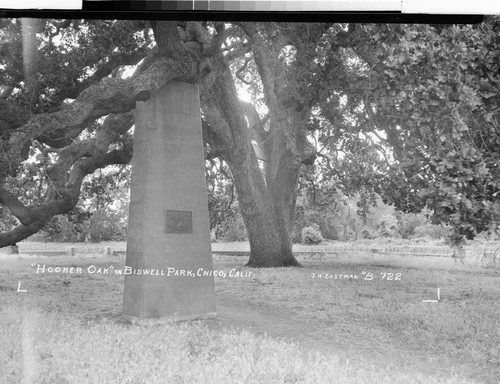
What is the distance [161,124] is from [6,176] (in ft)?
4.44

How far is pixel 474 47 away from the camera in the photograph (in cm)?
396

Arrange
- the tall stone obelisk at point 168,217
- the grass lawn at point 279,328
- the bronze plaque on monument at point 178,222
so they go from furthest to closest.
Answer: the bronze plaque on monument at point 178,222
the tall stone obelisk at point 168,217
the grass lawn at point 279,328

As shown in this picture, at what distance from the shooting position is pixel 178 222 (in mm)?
4219

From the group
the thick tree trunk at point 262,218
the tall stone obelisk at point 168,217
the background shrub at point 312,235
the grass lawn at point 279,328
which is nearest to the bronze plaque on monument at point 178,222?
the tall stone obelisk at point 168,217

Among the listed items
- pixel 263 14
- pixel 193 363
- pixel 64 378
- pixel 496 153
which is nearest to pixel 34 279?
pixel 64 378

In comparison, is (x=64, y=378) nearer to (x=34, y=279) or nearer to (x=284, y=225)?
(x=34, y=279)

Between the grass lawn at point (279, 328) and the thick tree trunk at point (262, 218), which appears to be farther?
the thick tree trunk at point (262, 218)

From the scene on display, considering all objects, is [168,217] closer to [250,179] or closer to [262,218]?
[262,218]

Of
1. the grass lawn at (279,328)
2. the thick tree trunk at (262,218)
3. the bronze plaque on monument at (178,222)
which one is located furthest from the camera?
the thick tree trunk at (262,218)

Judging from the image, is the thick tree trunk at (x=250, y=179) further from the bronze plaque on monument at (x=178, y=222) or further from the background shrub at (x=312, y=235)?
the bronze plaque on monument at (x=178, y=222)

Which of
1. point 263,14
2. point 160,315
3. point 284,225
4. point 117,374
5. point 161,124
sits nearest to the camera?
point 117,374

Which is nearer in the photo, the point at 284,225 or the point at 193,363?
the point at 193,363

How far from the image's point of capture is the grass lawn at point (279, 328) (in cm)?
351

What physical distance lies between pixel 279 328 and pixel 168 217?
4.11ft
